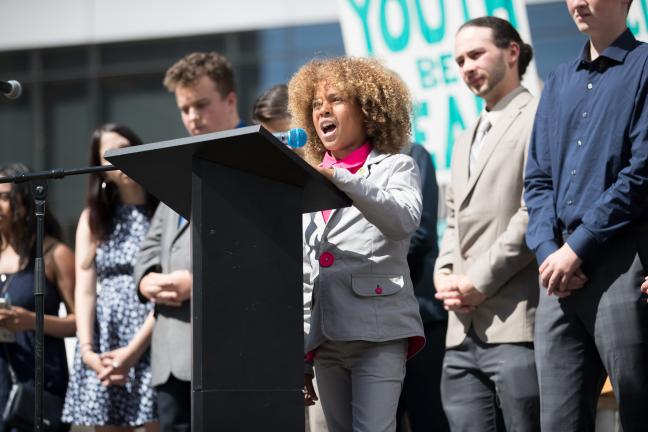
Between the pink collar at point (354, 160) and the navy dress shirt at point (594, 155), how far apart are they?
681mm

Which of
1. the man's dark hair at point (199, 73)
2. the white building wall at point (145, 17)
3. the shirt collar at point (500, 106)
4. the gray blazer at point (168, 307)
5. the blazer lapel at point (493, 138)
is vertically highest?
the white building wall at point (145, 17)

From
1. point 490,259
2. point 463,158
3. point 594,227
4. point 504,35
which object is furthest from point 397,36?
point 594,227

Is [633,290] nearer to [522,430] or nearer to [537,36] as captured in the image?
[522,430]

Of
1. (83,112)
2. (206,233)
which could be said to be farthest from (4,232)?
(83,112)

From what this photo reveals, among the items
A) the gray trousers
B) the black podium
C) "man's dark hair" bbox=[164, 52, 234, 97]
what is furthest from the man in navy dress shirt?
"man's dark hair" bbox=[164, 52, 234, 97]

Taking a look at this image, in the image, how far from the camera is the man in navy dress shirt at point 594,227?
11.4ft

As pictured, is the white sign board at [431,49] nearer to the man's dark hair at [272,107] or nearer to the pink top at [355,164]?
the man's dark hair at [272,107]

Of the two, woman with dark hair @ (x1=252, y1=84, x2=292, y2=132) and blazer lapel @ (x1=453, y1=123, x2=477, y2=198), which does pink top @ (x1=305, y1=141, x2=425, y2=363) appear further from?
woman with dark hair @ (x1=252, y1=84, x2=292, y2=132)

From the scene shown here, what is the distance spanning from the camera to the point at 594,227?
3492 mm

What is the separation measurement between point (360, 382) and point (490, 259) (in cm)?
101

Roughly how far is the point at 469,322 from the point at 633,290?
0.93 metres

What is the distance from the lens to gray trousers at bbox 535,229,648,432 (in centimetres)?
346

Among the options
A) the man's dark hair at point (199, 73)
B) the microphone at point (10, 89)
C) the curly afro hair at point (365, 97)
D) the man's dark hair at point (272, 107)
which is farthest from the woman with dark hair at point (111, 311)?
the curly afro hair at point (365, 97)

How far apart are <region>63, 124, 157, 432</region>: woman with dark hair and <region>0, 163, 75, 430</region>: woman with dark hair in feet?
0.58
